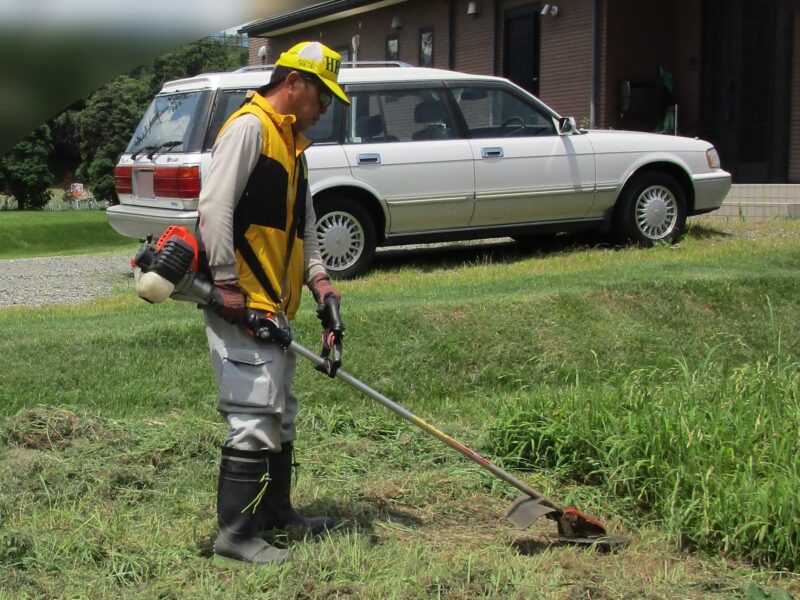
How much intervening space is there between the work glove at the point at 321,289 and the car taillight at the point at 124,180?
18.8 feet

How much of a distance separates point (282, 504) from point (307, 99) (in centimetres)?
162

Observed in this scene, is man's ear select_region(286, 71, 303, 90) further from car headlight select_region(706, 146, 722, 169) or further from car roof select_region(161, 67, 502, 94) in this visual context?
car headlight select_region(706, 146, 722, 169)

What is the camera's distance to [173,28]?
84cm

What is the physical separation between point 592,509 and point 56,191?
39.9 m

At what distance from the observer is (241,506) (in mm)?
3826

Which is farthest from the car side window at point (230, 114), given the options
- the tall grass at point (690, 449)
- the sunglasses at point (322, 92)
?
the sunglasses at point (322, 92)

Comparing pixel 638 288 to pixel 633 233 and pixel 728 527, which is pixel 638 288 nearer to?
pixel 633 233

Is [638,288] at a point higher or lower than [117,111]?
lower

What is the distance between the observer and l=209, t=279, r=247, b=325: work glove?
3.66m

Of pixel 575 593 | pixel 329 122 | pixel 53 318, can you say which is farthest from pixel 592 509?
pixel 329 122

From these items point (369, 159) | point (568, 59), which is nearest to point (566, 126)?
point (369, 159)

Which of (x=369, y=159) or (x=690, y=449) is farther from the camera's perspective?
(x=369, y=159)

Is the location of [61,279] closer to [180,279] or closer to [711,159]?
[711,159]

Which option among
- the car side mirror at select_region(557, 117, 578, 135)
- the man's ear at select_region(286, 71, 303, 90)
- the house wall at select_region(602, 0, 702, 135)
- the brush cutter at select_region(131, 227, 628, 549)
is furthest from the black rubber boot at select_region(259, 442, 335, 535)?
the house wall at select_region(602, 0, 702, 135)
